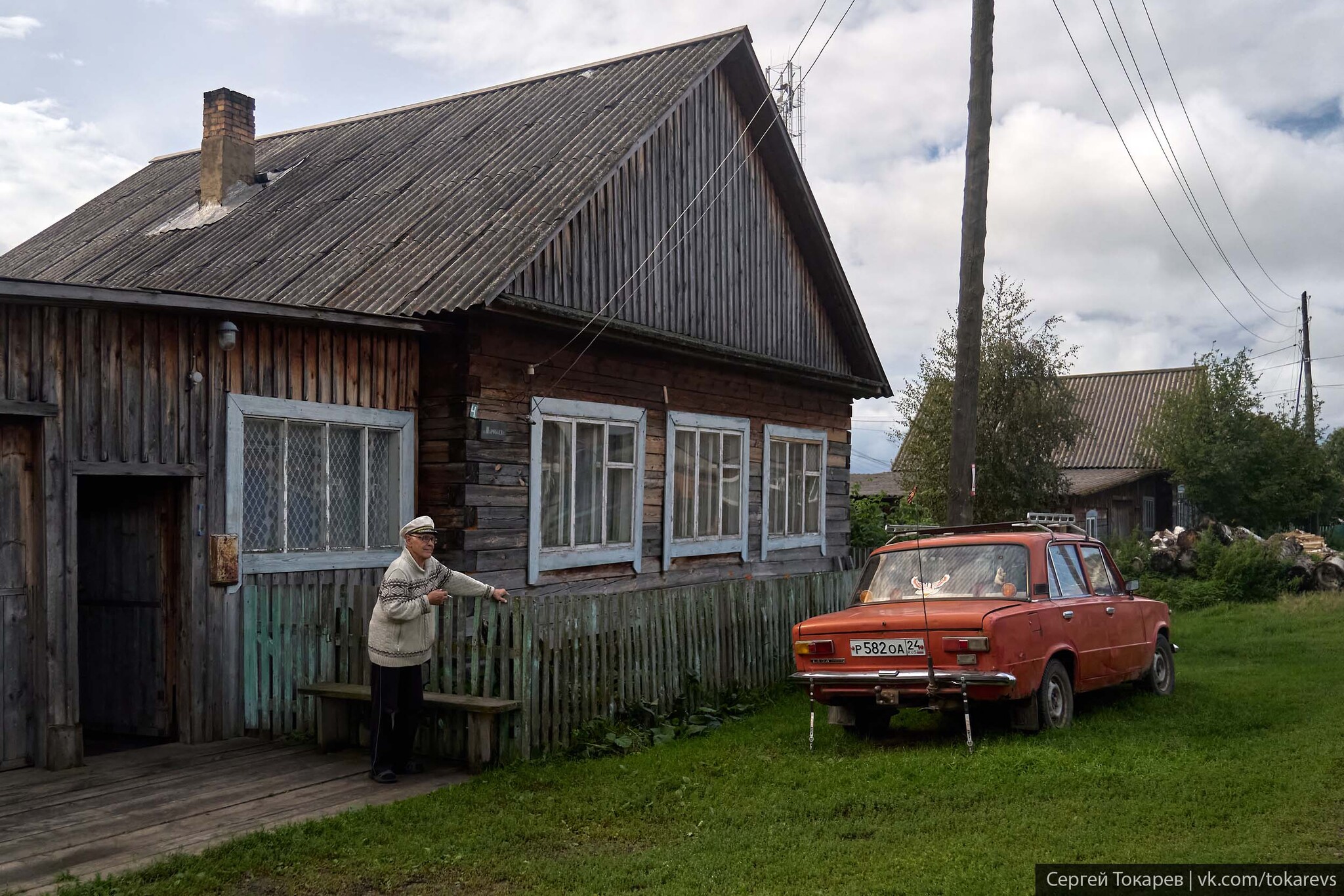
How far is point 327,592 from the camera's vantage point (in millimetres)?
9195

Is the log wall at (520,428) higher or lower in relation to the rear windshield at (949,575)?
higher

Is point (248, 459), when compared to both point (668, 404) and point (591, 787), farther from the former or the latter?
point (668, 404)

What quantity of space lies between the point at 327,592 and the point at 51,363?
101 inches

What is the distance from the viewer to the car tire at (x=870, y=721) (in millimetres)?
9383

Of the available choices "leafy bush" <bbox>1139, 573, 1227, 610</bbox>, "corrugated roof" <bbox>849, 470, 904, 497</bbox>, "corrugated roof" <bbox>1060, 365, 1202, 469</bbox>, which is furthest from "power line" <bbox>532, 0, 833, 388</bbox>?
"corrugated roof" <bbox>1060, 365, 1202, 469</bbox>

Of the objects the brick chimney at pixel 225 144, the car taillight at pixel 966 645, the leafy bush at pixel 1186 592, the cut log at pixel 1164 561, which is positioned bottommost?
the leafy bush at pixel 1186 592

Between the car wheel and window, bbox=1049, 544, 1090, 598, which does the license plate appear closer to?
the car wheel

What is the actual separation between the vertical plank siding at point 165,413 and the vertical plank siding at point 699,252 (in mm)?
2462

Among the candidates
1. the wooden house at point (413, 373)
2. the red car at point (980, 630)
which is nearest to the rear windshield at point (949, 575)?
the red car at point (980, 630)

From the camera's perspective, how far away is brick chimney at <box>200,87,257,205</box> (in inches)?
635

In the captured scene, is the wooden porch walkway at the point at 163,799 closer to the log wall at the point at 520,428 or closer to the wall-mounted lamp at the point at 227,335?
the log wall at the point at 520,428

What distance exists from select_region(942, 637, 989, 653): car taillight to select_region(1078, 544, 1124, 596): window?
7.95ft

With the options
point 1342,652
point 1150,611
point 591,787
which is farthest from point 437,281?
point 1342,652

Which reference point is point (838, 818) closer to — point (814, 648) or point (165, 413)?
point (814, 648)
